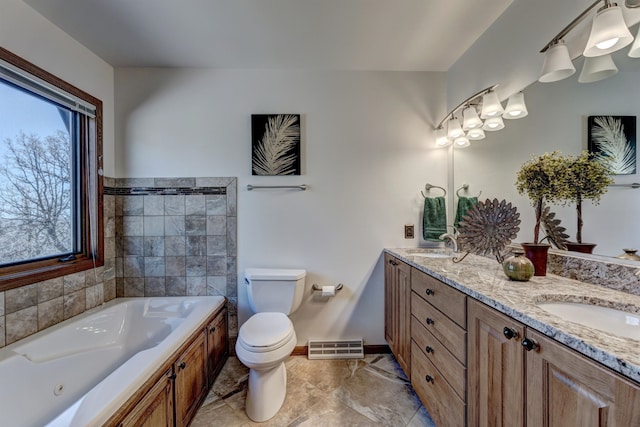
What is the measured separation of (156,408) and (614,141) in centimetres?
221

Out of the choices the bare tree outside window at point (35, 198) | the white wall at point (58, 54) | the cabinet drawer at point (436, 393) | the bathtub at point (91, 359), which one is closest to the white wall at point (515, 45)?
the cabinet drawer at point (436, 393)

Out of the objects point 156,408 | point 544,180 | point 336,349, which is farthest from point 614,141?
point 156,408

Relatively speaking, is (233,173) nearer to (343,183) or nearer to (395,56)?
(343,183)

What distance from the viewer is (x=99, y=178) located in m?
1.96

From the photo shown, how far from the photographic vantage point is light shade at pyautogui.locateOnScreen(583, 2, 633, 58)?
3.14 ft

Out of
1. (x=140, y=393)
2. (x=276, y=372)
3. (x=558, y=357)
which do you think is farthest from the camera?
(x=276, y=372)

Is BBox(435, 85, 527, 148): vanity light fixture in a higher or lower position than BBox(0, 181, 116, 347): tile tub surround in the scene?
higher

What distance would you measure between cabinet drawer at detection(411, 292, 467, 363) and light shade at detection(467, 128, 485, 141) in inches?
48.3

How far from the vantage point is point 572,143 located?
1.19 meters

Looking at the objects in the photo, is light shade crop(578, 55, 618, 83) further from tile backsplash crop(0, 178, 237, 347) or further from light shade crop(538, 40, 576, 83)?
tile backsplash crop(0, 178, 237, 347)

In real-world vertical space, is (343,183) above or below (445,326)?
above

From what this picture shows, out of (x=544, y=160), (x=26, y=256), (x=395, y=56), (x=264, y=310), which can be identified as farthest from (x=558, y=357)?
(x=26, y=256)

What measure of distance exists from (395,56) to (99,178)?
8.00 ft

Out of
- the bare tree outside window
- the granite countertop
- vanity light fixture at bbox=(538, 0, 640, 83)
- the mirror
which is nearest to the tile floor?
the granite countertop
